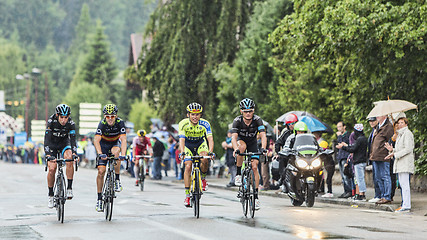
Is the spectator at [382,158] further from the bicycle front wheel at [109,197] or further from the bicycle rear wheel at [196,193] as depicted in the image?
the bicycle front wheel at [109,197]

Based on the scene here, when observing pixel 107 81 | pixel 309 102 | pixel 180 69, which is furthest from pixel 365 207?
pixel 107 81

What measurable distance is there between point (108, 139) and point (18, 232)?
9.44 ft

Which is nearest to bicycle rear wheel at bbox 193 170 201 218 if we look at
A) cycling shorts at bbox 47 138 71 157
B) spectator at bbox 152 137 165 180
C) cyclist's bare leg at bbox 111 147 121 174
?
cyclist's bare leg at bbox 111 147 121 174

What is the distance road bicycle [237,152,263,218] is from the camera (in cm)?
1359

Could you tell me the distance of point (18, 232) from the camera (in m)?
11.5

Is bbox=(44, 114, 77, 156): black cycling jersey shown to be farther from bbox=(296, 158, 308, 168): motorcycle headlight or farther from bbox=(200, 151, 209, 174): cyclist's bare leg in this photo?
bbox=(296, 158, 308, 168): motorcycle headlight

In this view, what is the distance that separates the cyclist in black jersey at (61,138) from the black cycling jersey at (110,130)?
47 cm

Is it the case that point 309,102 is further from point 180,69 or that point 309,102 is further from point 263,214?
point 263,214

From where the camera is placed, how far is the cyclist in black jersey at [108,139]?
44.7 feet

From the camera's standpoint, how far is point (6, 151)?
86688mm

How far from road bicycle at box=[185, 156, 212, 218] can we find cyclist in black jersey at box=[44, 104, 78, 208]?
198 cm

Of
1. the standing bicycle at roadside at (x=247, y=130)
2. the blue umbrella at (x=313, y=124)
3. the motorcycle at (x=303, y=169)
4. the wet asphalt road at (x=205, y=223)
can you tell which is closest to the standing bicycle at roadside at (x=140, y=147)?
the blue umbrella at (x=313, y=124)

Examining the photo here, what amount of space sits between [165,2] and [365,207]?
2251cm

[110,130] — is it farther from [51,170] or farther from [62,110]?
[51,170]
